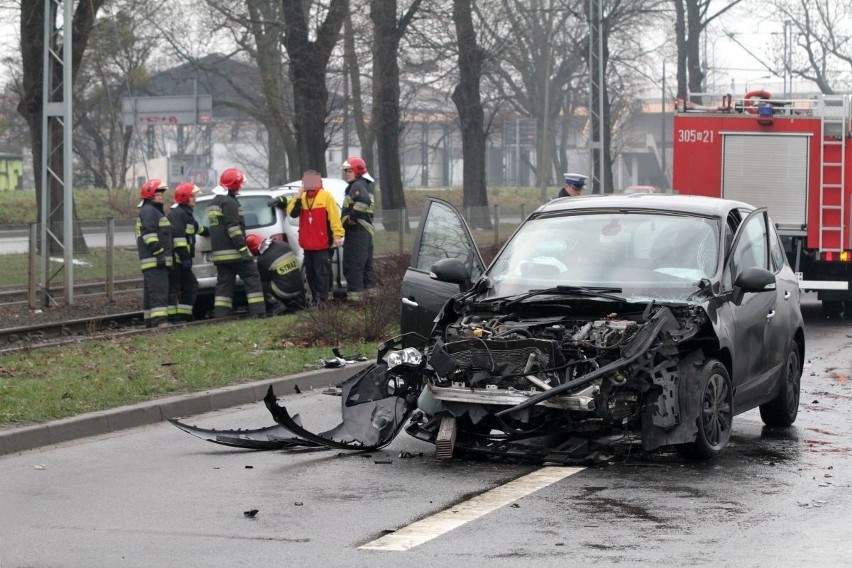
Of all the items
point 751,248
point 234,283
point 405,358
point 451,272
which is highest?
point 751,248

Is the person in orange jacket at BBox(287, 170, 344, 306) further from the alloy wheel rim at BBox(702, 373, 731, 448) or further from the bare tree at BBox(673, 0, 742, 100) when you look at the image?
the bare tree at BBox(673, 0, 742, 100)

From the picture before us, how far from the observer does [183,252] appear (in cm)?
1805

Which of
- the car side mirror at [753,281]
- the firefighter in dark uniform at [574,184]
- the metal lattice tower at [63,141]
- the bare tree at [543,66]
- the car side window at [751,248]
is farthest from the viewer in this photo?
the bare tree at [543,66]

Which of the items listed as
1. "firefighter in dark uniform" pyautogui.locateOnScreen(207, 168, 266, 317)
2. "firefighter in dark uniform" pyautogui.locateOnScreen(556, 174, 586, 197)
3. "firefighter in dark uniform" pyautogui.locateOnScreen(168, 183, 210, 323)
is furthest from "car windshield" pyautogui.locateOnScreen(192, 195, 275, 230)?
"firefighter in dark uniform" pyautogui.locateOnScreen(556, 174, 586, 197)

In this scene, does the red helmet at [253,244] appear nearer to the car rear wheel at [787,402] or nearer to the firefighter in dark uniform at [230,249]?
the firefighter in dark uniform at [230,249]

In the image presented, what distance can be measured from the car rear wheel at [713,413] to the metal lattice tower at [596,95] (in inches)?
836

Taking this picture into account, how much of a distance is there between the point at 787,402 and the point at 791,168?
10.6 metres

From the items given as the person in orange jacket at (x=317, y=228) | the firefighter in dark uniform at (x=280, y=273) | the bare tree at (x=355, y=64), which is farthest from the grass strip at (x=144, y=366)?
the bare tree at (x=355, y=64)

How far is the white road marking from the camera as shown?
642 centimetres

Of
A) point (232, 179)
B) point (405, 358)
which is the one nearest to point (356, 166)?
Answer: point (232, 179)

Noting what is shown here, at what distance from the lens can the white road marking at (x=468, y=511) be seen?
642cm

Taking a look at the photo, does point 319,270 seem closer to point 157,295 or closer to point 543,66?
point 157,295

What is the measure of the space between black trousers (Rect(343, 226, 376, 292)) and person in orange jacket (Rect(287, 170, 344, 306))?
483 millimetres

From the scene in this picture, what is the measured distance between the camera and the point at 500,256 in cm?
966
